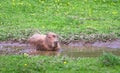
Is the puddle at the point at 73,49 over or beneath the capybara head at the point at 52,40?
beneath

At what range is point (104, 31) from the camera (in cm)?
1681

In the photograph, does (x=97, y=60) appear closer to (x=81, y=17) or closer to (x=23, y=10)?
(x=81, y=17)

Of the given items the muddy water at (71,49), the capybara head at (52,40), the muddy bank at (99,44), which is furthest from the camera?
the muddy bank at (99,44)

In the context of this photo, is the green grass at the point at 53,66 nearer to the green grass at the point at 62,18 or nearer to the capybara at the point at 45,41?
the capybara at the point at 45,41

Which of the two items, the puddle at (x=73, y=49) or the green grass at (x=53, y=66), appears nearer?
the green grass at (x=53, y=66)

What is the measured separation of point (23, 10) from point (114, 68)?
10.6 m

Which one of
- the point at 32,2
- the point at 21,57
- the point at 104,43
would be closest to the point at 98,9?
the point at 32,2

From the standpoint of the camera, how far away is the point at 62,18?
18.9 meters

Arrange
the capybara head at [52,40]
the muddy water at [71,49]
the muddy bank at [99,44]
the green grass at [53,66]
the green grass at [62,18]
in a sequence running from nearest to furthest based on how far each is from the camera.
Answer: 1. the green grass at [53,66]
2. the muddy water at [71,49]
3. the capybara head at [52,40]
4. the muddy bank at [99,44]
5. the green grass at [62,18]

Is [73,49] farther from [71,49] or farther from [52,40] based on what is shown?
[52,40]

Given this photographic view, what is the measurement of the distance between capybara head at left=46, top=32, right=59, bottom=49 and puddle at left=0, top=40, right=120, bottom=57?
239 millimetres

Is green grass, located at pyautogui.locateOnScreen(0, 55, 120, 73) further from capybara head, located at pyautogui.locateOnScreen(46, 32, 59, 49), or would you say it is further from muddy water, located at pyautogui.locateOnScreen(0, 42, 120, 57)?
capybara head, located at pyautogui.locateOnScreen(46, 32, 59, 49)

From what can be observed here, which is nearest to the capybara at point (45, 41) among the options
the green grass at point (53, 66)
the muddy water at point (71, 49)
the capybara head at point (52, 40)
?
the capybara head at point (52, 40)

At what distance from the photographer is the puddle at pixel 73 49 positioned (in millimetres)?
13586
